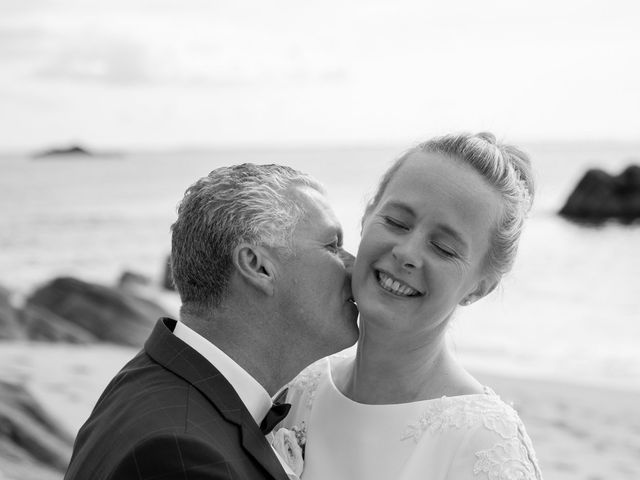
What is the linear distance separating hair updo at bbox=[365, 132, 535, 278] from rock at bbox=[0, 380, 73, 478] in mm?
3291

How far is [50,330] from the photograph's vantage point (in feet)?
34.7

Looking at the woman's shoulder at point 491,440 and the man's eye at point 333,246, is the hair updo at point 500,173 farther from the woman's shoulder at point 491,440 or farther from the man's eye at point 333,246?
the woman's shoulder at point 491,440

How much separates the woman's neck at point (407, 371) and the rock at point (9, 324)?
812 cm

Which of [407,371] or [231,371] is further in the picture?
[407,371]

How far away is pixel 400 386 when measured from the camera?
3170 millimetres

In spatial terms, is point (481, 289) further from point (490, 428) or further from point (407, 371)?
point (490, 428)

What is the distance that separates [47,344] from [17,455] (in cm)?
515

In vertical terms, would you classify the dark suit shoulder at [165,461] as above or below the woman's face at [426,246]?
below

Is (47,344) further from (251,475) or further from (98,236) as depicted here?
(98,236)

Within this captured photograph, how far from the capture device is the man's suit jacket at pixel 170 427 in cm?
208

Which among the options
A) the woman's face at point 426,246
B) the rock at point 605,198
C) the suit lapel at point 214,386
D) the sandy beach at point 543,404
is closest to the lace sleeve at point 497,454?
the woman's face at point 426,246

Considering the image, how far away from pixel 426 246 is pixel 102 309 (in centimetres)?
903

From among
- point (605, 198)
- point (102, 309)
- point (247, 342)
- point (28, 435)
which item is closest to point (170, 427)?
point (247, 342)

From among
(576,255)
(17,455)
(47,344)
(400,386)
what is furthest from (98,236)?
(400,386)
